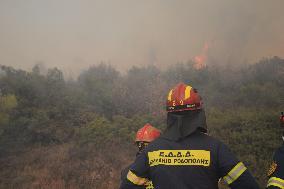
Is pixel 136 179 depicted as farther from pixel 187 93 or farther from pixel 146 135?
pixel 146 135

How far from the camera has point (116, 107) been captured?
874 inches

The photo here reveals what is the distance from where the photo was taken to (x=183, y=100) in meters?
2.92

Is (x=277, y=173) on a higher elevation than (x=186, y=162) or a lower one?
lower

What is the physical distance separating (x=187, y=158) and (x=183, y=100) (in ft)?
1.51

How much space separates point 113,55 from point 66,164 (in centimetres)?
2901

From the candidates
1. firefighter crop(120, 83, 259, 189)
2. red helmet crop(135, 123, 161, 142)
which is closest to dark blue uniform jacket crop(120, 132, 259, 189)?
firefighter crop(120, 83, 259, 189)

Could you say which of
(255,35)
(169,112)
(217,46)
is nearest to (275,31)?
(255,35)

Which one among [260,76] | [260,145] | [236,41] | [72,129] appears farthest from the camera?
[236,41]

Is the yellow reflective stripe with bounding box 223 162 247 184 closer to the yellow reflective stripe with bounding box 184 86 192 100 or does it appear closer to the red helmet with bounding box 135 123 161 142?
the yellow reflective stripe with bounding box 184 86 192 100

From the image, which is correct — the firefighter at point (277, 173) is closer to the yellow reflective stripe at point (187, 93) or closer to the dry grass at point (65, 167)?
the yellow reflective stripe at point (187, 93)

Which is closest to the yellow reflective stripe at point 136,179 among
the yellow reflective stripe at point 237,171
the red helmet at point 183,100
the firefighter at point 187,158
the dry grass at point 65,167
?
the firefighter at point 187,158

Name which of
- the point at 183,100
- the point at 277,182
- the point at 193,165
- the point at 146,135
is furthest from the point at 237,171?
the point at 146,135

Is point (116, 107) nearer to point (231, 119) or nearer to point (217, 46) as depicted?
point (231, 119)

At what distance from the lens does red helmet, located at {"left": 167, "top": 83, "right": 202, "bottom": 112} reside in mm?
2896
